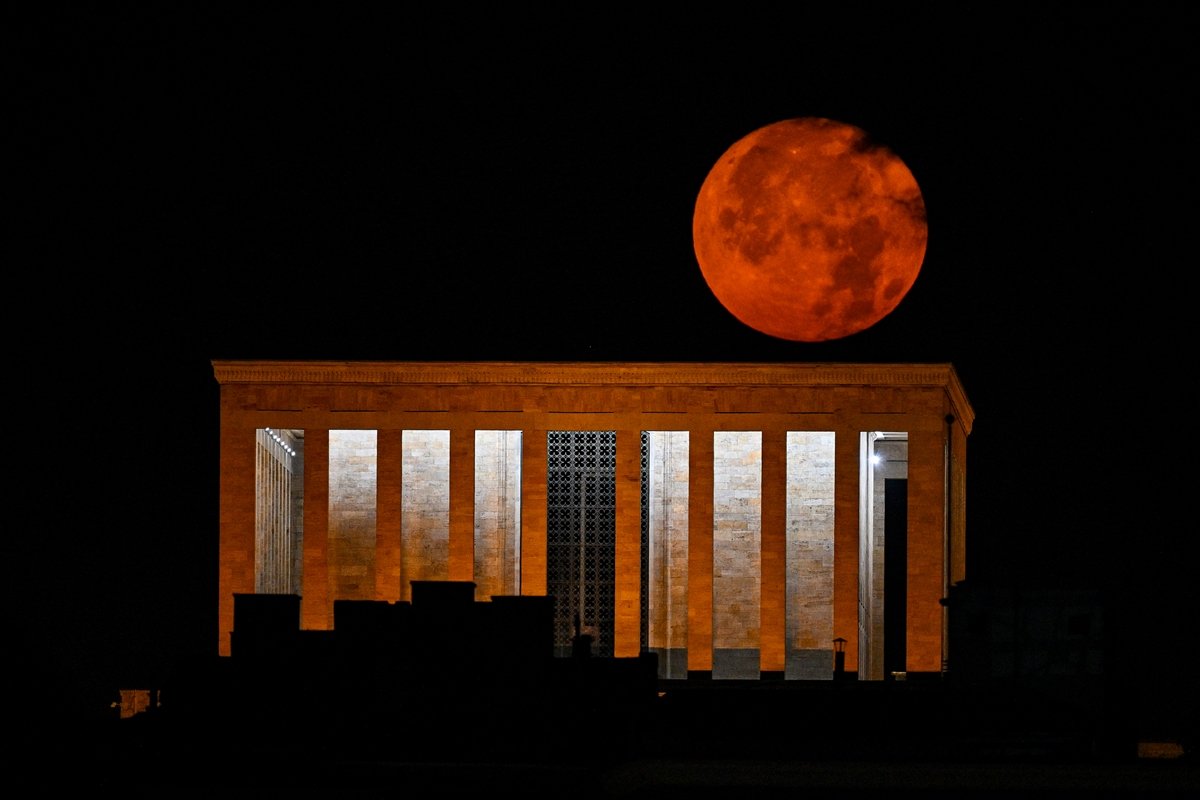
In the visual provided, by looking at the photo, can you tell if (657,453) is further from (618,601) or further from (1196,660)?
(1196,660)

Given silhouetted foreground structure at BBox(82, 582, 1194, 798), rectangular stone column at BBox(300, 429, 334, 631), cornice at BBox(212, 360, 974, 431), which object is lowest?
silhouetted foreground structure at BBox(82, 582, 1194, 798)

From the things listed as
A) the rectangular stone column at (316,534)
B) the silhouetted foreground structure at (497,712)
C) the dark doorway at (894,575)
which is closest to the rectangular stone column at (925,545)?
the dark doorway at (894,575)

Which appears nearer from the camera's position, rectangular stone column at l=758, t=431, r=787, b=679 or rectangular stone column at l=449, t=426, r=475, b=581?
rectangular stone column at l=758, t=431, r=787, b=679

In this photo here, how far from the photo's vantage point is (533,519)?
121ft

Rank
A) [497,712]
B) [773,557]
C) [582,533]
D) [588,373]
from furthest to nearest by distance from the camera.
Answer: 1. [582,533]
2. [588,373]
3. [773,557]
4. [497,712]

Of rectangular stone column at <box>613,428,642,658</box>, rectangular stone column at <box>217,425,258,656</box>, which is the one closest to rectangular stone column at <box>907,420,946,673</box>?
rectangular stone column at <box>613,428,642,658</box>

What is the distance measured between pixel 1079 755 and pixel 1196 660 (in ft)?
36.7

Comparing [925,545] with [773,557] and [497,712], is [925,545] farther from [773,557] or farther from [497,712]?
[497,712]

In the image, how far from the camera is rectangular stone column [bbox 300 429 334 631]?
3706 cm

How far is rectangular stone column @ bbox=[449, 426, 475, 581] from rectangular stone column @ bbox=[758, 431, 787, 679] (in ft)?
18.0

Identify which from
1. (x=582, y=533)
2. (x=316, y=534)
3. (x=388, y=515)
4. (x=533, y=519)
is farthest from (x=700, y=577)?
(x=316, y=534)

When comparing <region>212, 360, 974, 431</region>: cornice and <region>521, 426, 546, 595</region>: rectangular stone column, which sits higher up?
<region>212, 360, 974, 431</region>: cornice

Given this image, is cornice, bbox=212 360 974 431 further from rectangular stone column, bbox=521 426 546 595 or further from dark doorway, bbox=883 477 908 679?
dark doorway, bbox=883 477 908 679

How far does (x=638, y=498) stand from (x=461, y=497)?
3.33 metres
